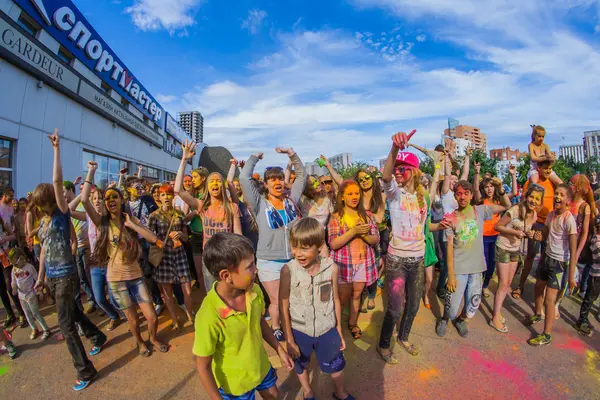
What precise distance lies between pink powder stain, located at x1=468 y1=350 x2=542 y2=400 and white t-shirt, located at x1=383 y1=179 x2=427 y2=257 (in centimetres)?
122

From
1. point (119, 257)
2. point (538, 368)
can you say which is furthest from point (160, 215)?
point (538, 368)

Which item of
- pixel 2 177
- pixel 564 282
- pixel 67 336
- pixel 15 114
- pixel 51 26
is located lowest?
pixel 67 336

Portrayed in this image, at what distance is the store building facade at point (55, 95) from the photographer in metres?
9.09

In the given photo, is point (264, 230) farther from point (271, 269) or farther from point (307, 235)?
point (307, 235)

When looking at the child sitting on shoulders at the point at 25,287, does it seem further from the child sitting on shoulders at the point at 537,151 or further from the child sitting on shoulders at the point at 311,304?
the child sitting on shoulders at the point at 537,151

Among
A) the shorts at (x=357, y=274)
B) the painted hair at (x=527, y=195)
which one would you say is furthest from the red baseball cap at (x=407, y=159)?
the painted hair at (x=527, y=195)

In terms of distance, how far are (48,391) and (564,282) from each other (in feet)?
18.7

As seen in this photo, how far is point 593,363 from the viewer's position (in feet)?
9.93

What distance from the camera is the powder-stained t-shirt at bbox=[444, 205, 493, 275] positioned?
11.3 ft

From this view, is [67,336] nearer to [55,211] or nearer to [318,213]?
[55,211]

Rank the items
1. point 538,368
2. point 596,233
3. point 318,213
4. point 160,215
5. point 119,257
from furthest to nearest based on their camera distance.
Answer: point 318,213 → point 160,215 → point 596,233 → point 119,257 → point 538,368

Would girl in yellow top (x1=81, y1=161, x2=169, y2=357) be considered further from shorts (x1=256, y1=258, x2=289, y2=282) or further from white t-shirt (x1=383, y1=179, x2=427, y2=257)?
white t-shirt (x1=383, y1=179, x2=427, y2=257)

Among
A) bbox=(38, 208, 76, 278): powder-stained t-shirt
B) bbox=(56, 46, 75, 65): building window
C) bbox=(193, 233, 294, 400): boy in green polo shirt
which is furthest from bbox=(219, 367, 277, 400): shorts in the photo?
bbox=(56, 46, 75, 65): building window

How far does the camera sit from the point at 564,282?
146 inches
